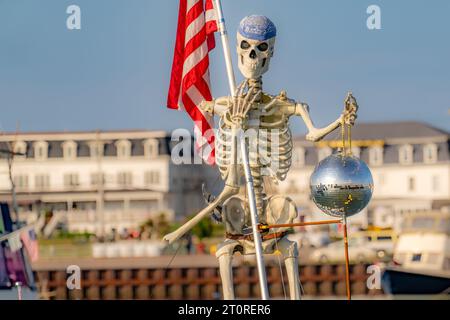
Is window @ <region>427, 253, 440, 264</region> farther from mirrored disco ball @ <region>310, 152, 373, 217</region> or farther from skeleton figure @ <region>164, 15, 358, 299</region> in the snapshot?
mirrored disco ball @ <region>310, 152, 373, 217</region>

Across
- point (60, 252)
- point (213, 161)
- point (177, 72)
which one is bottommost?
point (60, 252)

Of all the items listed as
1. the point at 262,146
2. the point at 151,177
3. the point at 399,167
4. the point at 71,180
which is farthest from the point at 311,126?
the point at 399,167

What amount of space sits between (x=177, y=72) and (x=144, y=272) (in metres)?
27.1

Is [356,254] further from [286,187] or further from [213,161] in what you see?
[286,187]

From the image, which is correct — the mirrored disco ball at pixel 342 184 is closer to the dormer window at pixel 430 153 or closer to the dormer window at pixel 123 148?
the dormer window at pixel 123 148

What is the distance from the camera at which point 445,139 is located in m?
104

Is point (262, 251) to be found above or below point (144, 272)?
above

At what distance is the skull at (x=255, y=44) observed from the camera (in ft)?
40.7

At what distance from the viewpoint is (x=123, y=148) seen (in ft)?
333

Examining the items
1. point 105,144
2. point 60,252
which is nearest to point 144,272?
point 60,252

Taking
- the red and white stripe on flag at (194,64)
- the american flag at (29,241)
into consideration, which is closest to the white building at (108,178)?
the american flag at (29,241)

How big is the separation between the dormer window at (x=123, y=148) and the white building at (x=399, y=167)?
1123 cm

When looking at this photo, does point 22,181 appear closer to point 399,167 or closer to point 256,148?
point 399,167
